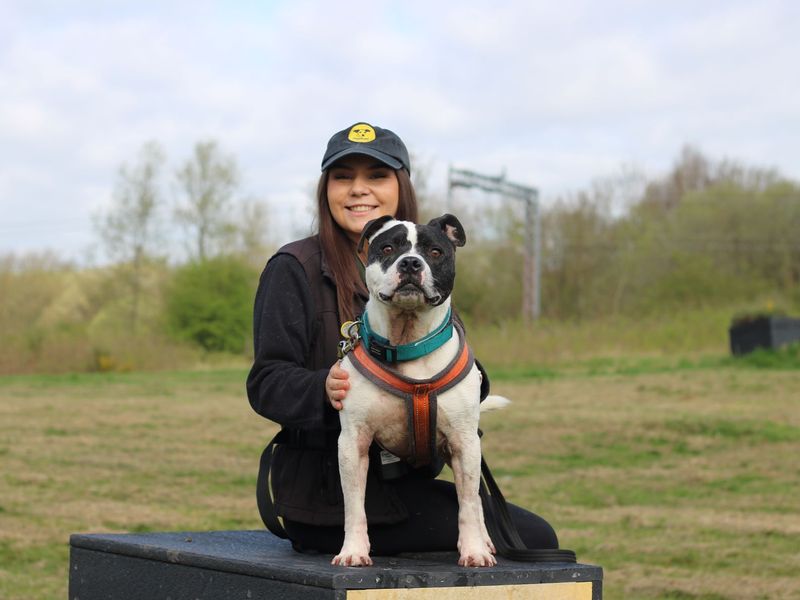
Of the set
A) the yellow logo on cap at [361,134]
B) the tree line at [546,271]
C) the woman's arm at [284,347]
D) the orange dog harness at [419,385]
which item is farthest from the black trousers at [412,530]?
the tree line at [546,271]

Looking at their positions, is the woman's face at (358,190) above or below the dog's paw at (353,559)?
above

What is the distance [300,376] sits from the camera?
355cm

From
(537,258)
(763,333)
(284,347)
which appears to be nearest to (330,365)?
(284,347)

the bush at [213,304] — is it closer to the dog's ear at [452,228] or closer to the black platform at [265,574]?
the black platform at [265,574]

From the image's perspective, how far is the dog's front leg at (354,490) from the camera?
10.4 ft

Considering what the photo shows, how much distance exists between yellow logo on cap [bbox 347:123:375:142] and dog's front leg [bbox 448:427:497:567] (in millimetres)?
1175

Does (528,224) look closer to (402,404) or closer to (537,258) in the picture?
(537,258)

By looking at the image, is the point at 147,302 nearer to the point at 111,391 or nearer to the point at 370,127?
the point at 111,391

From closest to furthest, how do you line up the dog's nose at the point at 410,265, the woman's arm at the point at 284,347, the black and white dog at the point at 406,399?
the dog's nose at the point at 410,265 → the black and white dog at the point at 406,399 → the woman's arm at the point at 284,347

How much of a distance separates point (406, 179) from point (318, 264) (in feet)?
1.51

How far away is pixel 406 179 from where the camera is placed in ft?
13.1

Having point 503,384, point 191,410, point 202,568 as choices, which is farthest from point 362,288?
point 503,384

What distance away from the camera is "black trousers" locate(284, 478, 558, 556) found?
3725 mm

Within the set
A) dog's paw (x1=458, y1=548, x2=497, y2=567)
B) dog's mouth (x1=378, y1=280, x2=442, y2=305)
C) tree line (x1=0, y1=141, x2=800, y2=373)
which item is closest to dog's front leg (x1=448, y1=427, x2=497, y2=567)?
dog's paw (x1=458, y1=548, x2=497, y2=567)
